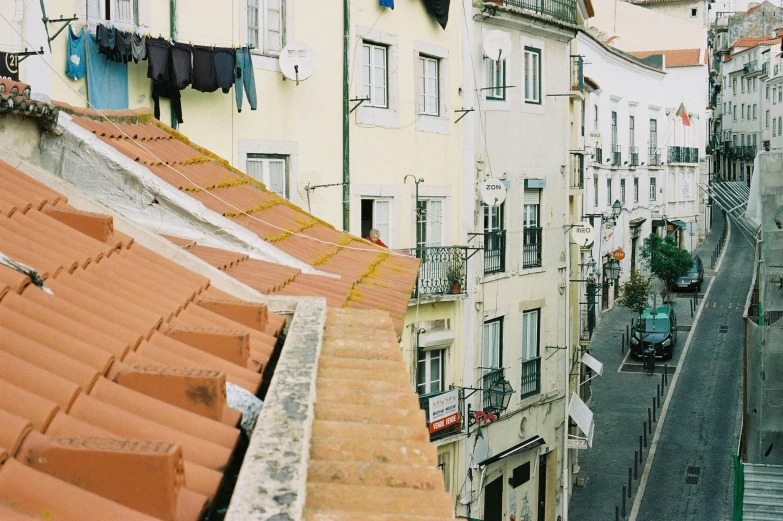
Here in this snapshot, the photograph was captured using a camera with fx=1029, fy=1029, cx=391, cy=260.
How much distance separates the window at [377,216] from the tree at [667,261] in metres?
32.6

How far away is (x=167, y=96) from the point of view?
48.4 feet

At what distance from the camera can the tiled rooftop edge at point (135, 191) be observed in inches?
337

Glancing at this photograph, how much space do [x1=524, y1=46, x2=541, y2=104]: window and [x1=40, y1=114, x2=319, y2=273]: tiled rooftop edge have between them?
1590 centimetres

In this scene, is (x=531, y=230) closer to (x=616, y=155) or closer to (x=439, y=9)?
(x=439, y=9)

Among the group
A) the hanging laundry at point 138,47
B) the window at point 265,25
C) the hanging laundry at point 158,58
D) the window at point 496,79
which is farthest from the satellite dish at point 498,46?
the hanging laundry at point 138,47

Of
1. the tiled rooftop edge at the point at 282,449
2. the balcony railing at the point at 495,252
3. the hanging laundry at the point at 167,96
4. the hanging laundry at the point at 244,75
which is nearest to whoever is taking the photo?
the tiled rooftop edge at the point at 282,449

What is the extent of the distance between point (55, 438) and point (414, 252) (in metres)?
16.9

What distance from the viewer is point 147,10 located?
14.5 m

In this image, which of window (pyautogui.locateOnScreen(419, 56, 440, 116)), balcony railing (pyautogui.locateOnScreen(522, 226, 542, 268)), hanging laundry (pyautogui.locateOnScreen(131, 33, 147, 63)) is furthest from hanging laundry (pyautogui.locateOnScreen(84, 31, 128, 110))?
balcony railing (pyautogui.locateOnScreen(522, 226, 542, 268))

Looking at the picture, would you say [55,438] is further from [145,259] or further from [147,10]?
[147,10]

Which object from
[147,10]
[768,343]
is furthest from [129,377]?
[768,343]

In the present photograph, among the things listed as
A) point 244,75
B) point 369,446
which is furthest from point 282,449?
point 244,75

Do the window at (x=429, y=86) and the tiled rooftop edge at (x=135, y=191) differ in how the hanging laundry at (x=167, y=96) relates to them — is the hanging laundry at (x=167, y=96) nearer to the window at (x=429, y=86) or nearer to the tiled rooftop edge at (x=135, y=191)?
the tiled rooftop edge at (x=135, y=191)

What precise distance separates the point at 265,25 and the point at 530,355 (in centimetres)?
1128
